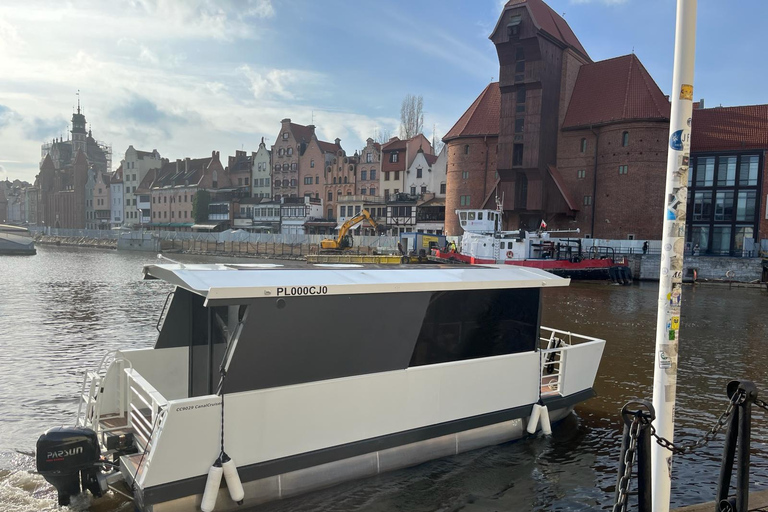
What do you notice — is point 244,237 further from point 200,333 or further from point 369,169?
point 200,333

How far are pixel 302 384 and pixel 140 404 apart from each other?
2.66 m

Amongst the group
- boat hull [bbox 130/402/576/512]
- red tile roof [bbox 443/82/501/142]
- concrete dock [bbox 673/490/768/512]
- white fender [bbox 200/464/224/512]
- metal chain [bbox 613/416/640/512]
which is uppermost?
red tile roof [bbox 443/82/501/142]

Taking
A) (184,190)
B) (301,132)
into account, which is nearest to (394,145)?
(301,132)

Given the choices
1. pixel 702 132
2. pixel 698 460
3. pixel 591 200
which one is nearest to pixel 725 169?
pixel 702 132

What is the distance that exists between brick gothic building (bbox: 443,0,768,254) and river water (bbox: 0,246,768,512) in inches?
955

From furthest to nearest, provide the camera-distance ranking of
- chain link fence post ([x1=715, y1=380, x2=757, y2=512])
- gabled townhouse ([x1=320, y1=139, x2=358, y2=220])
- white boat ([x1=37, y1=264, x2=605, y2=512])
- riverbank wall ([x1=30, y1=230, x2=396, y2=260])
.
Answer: gabled townhouse ([x1=320, y1=139, x2=358, y2=220])
riverbank wall ([x1=30, y1=230, x2=396, y2=260])
white boat ([x1=37, y1=264, x2=605, y2=512])
chain link fence post ([x1=715, y1=380, x2=757, y2=512])

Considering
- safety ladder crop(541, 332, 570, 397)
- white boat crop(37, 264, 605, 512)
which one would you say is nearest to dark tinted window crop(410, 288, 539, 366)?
white boat crop(37, 264, 605, 512)

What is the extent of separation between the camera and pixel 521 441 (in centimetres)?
887

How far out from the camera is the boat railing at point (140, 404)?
605cm

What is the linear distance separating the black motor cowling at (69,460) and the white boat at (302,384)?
17 mm

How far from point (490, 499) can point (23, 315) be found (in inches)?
836

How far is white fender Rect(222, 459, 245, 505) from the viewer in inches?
235

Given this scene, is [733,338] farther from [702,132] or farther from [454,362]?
[702,132]

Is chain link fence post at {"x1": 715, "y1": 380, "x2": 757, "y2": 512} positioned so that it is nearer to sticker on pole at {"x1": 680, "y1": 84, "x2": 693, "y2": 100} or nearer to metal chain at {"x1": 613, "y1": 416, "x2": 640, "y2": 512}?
metal chain at {"x1": 613, "y1": 416, "x2": 640, "y2": 512}
